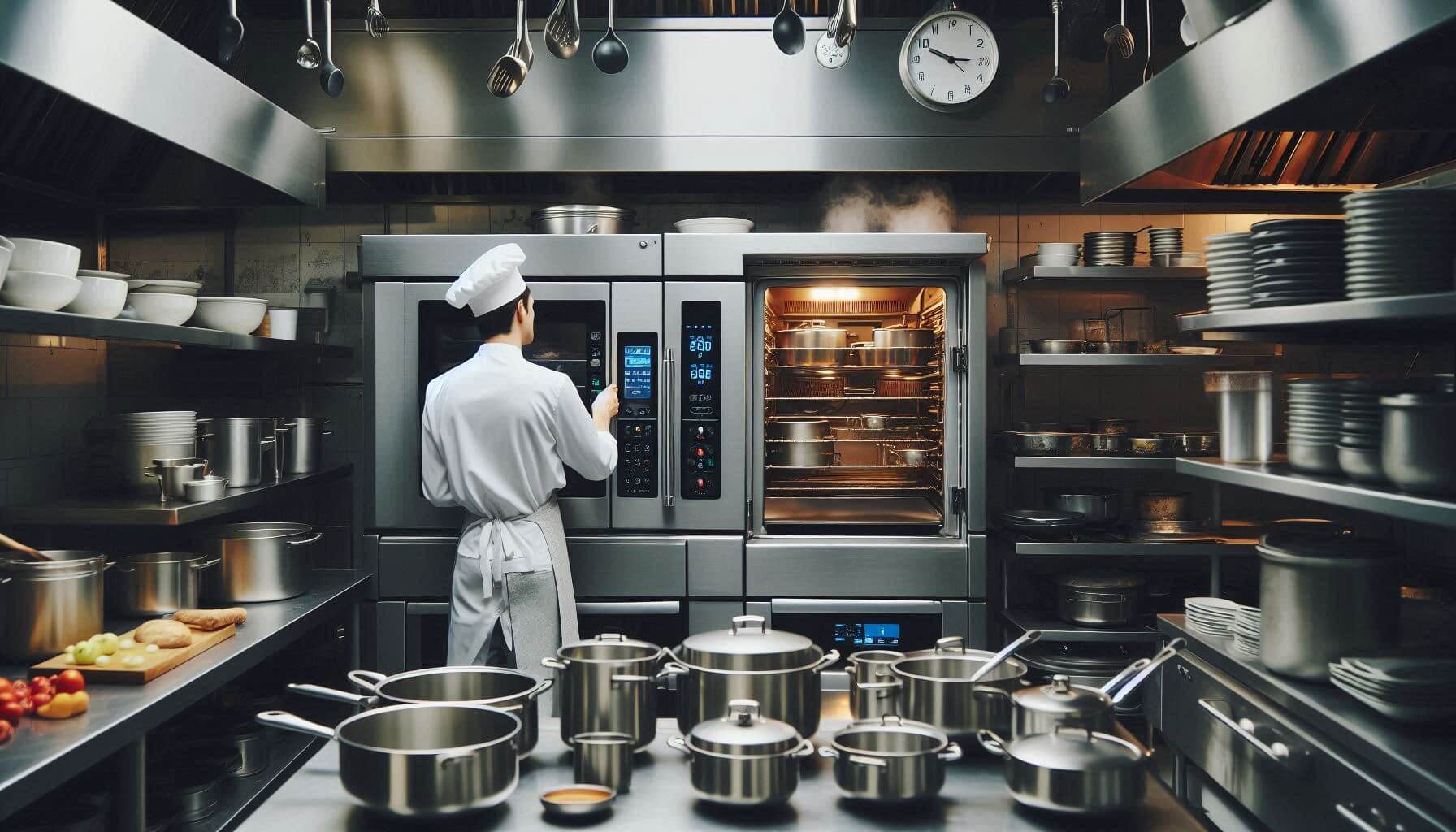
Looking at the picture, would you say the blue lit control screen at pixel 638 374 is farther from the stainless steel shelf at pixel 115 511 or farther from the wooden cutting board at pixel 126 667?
the wooden cutting board at pixel 126 667

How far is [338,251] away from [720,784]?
10.8ft

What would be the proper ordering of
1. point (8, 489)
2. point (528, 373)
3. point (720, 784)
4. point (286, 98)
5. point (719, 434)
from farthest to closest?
point (286, 98), point (719, 434), point (8, 489), point (528, 373), point (720, 784)

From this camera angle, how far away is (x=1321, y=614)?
1.98m

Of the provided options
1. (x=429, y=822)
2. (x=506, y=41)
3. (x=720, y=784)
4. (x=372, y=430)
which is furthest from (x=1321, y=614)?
(x=506, y=41)

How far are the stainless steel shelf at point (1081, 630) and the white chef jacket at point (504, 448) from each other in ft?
5.09

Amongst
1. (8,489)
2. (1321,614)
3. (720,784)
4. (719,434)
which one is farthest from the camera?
(719,434)

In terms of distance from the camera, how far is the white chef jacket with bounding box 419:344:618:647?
9.38 feet

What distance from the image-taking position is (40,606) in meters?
2.36

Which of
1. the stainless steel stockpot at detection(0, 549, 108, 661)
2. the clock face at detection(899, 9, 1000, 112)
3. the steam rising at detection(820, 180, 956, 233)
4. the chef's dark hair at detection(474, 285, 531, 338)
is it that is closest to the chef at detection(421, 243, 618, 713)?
the chef's dark hair at detection(474, 285, 531, 338)

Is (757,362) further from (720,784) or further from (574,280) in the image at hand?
(720,784)

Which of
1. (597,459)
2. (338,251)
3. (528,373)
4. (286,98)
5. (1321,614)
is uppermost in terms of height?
(286,98)

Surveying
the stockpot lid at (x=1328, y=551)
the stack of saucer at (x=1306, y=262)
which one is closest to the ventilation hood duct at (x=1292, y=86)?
the stack of saucer at (x=1306, y=262)

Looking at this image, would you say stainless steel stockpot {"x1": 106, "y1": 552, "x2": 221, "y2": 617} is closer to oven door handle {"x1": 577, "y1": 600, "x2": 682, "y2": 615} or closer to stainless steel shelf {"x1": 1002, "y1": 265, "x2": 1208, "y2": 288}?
oven door handle {"x1": 577, "y1": 600, "x2": 682, "y2": 615}

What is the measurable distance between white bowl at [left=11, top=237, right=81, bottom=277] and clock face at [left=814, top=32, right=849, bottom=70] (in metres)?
2.34
